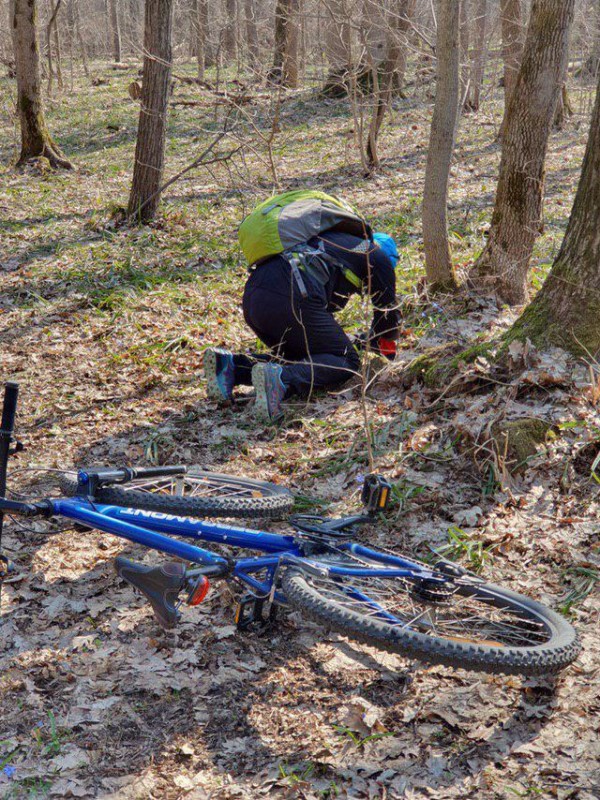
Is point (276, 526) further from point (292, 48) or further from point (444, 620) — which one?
point (292, 48)

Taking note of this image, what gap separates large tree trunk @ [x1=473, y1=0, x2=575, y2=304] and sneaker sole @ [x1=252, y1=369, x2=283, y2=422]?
2596mm

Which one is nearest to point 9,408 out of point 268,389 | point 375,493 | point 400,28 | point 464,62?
point 375,493

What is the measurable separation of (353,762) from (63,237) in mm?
8529

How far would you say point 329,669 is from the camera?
3.10 meters

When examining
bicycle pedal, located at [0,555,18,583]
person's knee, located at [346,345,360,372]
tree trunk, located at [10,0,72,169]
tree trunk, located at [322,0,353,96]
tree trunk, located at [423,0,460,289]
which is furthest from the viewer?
tree trunk, located at [10,0,72,169]

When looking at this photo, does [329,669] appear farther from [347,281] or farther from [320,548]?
[347,281]

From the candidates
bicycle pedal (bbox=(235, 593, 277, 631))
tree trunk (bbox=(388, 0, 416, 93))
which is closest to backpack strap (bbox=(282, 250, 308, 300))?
bicycle pedal (bbox=(235, 593, 277, 631))

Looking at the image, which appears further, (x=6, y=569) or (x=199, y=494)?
(x=199, y=494)

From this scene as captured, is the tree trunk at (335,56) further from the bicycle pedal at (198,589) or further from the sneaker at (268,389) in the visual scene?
the bicycle pedal at (198,589)

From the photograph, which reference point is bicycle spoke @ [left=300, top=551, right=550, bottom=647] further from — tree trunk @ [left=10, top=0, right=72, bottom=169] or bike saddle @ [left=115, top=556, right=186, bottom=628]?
tree trunk @ [left=10, top=0, right=72, bottom=169]

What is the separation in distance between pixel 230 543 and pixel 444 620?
37.1 inches

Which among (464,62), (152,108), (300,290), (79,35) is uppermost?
(79,35)

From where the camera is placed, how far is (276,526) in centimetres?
420

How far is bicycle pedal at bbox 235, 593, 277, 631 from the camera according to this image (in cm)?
320
